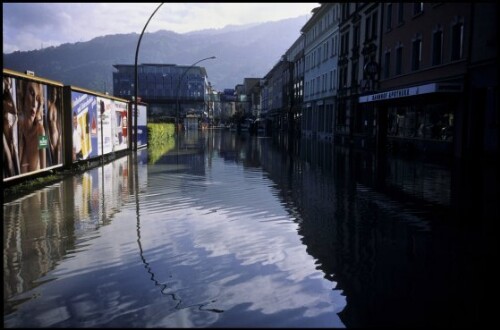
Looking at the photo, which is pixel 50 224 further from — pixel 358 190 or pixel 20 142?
pixel 358 190

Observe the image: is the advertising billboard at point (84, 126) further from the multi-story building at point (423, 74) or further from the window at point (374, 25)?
the window at point (374, 25)

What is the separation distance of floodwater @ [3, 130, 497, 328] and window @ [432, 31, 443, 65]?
14.6 meters

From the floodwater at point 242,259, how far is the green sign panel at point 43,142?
1610 millimetres

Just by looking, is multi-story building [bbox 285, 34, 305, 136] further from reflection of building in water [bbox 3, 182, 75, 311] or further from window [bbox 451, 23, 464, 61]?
reflection of building in water [bbox 3, 182, 75, 311]

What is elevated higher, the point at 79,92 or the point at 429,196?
the point at 79,92

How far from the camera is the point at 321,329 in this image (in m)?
3.99

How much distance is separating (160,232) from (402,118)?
2417 cm

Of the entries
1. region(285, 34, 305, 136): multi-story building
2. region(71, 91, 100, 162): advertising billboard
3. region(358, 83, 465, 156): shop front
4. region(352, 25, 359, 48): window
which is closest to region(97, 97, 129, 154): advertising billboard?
region(71, 91, 100, 162): advertising billboard

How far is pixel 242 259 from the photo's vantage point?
601 cm

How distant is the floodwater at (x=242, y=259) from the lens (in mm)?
4324

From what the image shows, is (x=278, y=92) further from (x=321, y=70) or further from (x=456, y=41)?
(x=456, y=41)

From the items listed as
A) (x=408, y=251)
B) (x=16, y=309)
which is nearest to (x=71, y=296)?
(x=16, y=309)

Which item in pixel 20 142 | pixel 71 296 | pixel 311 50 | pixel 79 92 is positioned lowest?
pixel 71 296

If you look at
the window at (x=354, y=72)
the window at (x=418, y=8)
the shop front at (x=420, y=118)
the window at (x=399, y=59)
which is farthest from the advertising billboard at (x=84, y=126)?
the window at (x=354, y=72)
